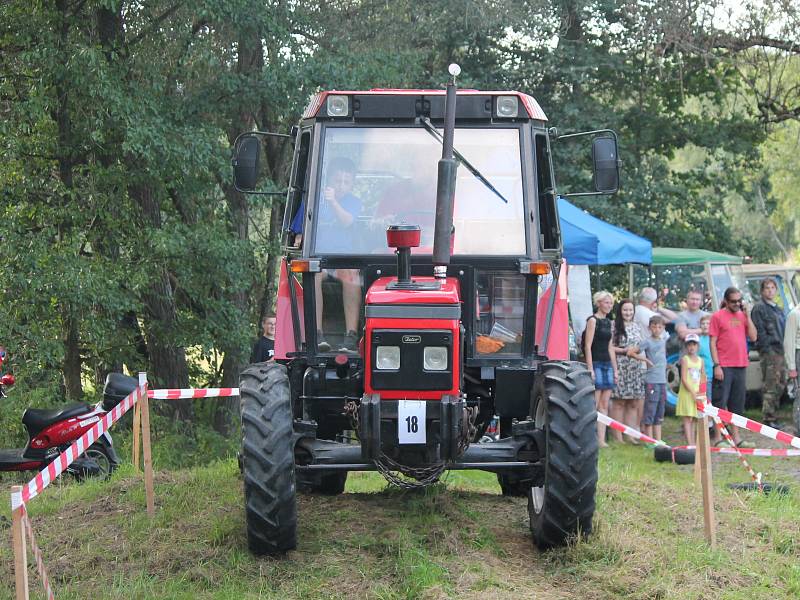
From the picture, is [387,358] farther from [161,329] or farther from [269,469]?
[161,329]

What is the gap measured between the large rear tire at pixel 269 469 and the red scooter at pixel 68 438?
3750 mm

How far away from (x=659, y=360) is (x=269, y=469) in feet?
25.6

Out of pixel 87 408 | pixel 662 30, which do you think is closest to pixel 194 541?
pixel 87 408

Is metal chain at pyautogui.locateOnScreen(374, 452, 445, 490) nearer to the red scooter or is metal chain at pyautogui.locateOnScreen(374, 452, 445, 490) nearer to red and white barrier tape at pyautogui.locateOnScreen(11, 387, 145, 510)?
red and white barrier tape at pyautogui.locateOnScreen(11, 387, 145, 510)

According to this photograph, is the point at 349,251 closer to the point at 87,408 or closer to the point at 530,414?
the point at 530,414

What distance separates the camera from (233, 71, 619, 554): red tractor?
602 centimetres

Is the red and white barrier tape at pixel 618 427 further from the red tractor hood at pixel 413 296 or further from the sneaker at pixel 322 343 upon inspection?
the red tractor hood at pixel 413 296

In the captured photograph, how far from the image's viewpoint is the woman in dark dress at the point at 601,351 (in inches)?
485

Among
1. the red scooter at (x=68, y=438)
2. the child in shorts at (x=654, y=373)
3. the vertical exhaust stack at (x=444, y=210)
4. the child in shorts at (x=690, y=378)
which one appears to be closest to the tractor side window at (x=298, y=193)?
the vertical exhaust stack at (x=444, y=210)

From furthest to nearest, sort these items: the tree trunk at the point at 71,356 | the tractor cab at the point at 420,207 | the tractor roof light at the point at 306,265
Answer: the tree trunk at the point at 71,356, the tractor cab at the point at 420,207, the tractor roof light at the point at 306,265

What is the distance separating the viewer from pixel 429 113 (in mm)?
7004

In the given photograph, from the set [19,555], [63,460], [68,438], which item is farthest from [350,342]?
[68,438]

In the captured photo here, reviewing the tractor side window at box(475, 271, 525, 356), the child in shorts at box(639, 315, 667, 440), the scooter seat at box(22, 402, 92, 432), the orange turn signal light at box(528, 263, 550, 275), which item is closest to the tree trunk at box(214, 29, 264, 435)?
the scooter seat at box(22, 402, 92, 432)

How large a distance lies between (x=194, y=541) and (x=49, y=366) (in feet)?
19.3
